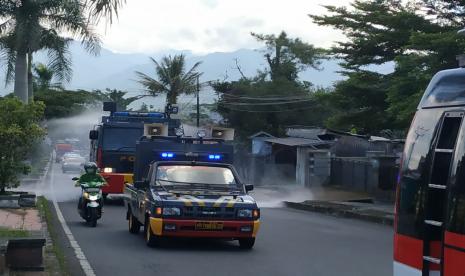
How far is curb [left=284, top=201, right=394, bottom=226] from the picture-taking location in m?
19.7

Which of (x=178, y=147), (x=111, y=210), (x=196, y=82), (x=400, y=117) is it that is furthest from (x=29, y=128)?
(x=196, y=82)

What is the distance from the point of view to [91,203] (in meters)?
16.2

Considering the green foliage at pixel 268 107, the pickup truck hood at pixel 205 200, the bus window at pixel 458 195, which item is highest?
the green foliage at pixel 268 107

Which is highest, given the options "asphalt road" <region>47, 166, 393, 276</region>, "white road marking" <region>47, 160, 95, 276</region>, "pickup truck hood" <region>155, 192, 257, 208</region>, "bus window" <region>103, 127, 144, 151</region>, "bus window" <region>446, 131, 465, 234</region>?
"bus window" <region>103, 127, 144, 151</region>

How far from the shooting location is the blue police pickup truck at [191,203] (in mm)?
12336

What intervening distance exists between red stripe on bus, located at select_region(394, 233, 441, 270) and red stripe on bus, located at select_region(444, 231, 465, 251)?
27cm

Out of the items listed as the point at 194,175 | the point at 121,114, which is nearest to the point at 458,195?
the point at 194,175

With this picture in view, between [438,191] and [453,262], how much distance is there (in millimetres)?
602

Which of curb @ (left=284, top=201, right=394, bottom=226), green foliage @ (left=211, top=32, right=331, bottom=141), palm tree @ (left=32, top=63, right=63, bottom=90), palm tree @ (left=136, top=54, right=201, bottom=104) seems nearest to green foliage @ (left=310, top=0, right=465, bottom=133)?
curb @ (left=284, top=201, right=394, bottom=226)

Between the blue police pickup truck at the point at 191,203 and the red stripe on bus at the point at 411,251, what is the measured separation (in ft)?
22.7

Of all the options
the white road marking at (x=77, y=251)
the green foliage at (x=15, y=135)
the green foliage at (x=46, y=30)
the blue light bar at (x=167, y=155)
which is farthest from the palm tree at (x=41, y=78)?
the blue light bar at (x=167, y=155)

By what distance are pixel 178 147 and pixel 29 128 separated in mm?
5227

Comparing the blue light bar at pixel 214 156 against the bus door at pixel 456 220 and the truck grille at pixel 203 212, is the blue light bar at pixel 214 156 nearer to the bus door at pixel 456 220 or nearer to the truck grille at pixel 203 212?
the truck grille at pixel 203 212

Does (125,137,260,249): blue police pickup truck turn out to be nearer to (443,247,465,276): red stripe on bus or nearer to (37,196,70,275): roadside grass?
(37,196,70,275): roadside grass
